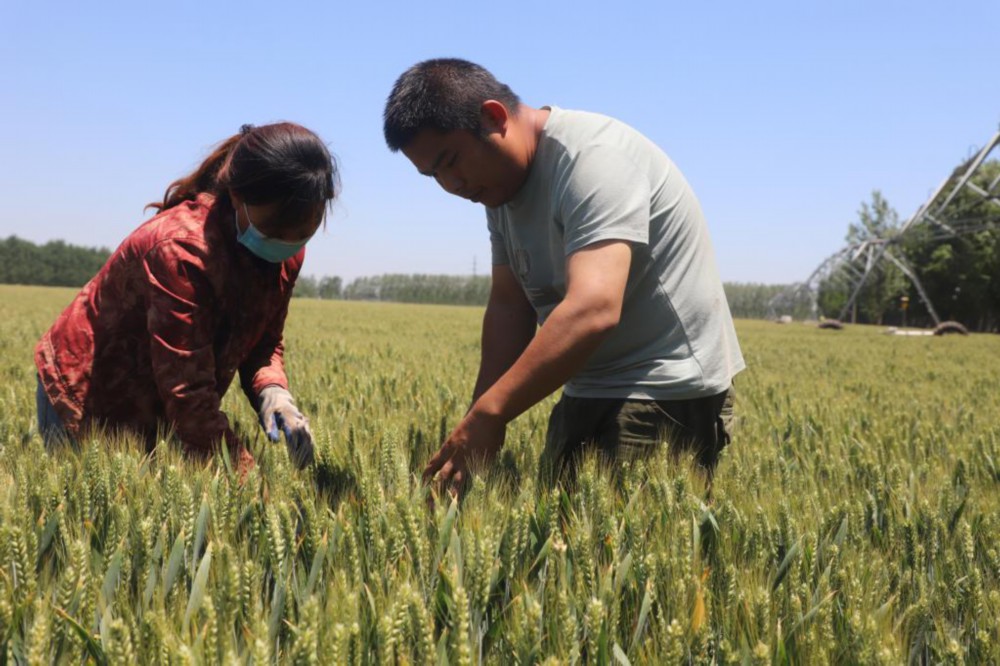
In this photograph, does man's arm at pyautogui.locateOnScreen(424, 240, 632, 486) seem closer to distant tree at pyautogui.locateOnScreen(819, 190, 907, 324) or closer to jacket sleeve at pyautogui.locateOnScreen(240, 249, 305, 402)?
jacket sleeve at pyautogui.locateOnScreen(240, 249, 305, 402)

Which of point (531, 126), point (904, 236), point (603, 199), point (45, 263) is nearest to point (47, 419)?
point (531, 126)

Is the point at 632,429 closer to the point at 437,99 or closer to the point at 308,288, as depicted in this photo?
the point at 437,99

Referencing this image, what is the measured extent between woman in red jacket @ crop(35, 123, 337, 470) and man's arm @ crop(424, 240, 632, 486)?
725 millimetres

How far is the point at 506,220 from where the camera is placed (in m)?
2.79

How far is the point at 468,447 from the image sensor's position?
85.8 inches

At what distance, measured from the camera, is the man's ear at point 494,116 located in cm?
227

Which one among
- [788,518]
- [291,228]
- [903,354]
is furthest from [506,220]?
[903,354]

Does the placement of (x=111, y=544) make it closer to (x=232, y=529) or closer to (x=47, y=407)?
(x=232, y=529)

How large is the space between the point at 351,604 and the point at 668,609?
0.64 m

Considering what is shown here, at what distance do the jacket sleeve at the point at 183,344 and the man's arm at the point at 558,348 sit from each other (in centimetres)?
80

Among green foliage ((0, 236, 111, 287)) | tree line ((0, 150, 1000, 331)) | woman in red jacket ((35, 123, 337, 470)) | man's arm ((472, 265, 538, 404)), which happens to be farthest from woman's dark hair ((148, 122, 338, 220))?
green foliage ((0, 236, 111, 287))

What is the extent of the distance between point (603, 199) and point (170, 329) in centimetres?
133

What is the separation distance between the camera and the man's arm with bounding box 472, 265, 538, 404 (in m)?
3.01

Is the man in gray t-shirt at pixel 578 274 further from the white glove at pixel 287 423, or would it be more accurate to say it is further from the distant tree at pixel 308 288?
the distant tree at pixel 308 288
